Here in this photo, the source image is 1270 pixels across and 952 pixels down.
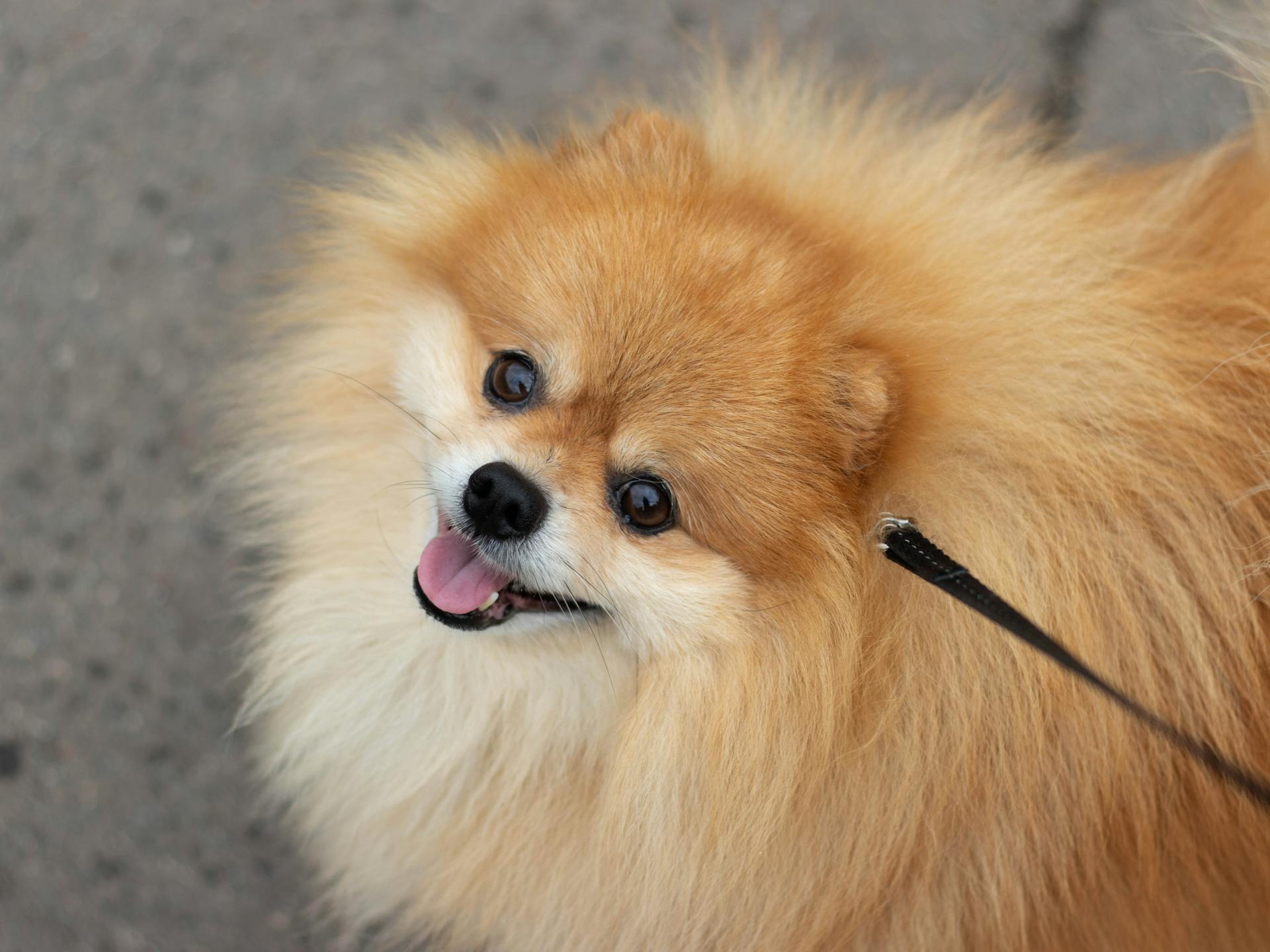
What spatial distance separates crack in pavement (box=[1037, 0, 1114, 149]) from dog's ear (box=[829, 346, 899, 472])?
1.64 metres

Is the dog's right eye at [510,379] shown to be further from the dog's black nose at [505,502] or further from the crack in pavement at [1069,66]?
the crack in pavement at [1069,66]

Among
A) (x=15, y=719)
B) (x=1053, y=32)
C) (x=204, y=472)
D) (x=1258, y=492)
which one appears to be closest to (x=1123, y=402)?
(x=1258, y=492)

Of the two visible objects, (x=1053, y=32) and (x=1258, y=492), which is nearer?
(x=1258, y=492)

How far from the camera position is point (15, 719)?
2307 mm

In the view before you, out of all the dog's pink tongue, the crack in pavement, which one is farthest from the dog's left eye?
the crack in pavement

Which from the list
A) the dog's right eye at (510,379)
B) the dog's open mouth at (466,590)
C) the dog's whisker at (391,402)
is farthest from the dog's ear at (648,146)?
the dog's open mouth at (466,590)

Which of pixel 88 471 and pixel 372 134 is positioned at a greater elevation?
pixel 372 134

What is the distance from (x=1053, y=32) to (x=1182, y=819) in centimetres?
217

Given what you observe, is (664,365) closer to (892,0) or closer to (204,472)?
(204,472)

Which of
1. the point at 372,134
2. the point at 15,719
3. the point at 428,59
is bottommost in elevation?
the point at 15,719

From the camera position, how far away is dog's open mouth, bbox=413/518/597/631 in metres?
1.53

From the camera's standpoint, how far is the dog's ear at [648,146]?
1.53 metres

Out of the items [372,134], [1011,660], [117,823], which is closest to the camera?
[1011,660]

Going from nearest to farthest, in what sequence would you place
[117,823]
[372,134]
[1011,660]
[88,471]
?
[1011,660], [117,823], [88,471], [372,134]
